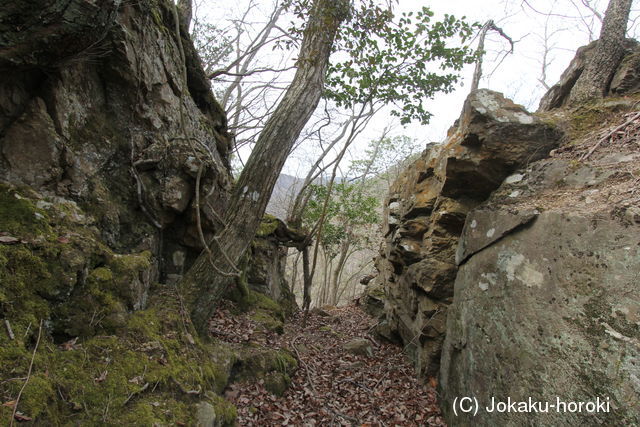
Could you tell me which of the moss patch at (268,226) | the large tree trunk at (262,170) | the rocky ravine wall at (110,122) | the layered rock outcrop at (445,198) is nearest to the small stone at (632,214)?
→ the layered rock outcrop at (445,198)

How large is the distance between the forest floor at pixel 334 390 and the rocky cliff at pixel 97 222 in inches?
21.3

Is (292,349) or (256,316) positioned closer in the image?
(292,349)

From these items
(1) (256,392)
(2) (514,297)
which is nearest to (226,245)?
(1) (256,392)

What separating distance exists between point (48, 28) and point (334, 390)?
565cm

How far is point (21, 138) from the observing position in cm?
305

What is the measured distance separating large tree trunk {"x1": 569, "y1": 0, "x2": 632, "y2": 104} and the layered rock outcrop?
1457 millimetres

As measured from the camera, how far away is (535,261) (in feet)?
11.2

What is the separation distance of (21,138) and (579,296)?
5.60m

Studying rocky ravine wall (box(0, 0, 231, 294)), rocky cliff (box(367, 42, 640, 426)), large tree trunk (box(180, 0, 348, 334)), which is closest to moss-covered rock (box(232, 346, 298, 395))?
large tree trunk (box(180, 0, 348, 334))

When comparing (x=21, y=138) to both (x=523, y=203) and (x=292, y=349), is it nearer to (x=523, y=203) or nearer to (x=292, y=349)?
(x=292, y=349)

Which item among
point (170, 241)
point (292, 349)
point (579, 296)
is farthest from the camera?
point (292, 349)

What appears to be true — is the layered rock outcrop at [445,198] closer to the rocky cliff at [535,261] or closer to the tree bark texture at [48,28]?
the rocky cliff at [535,261]

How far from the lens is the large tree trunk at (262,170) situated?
4203 millimetres

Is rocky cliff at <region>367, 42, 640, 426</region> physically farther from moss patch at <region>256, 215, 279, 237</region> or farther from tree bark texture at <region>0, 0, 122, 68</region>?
tree bark texture at <region>0, 0, 122, 68</region>
